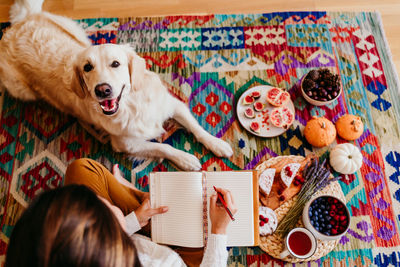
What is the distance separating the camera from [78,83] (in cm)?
162

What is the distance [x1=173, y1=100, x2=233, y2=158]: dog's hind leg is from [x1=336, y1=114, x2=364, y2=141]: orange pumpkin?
0.78 meters

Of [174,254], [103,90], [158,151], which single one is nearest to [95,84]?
[103,90]

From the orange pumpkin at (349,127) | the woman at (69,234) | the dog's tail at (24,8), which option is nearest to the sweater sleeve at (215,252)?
the woman at (69,234)

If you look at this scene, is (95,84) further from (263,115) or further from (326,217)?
(326,217)

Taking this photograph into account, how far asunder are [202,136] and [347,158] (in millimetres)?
962

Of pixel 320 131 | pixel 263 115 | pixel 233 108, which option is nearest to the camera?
pixel 320 131

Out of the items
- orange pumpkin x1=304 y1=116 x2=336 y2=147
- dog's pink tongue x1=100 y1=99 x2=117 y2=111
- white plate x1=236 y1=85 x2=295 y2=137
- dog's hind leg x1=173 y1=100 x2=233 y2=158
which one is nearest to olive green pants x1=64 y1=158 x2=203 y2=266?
dog's pink tongue x1=100 y1=99 x2=117 y2=111

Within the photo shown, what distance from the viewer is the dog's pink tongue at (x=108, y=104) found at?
1606mm

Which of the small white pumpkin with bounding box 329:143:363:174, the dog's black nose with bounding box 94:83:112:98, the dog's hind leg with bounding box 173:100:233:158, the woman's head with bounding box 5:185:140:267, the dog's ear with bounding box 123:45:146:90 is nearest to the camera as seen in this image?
the woman's head with bounding box 5:185:140:267

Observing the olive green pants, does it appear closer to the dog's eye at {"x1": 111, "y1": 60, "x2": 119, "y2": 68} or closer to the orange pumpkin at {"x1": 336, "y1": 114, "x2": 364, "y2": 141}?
the dog's eye at {"x1": 111, "y1": 60, "x2": 119, "y2": 68}

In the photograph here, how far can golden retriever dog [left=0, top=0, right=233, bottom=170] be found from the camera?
1531mm

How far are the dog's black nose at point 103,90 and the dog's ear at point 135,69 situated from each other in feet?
0.56

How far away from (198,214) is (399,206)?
1.41 meters

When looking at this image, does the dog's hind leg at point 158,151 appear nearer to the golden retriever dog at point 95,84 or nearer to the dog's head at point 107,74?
the golden retriever dog at point 95,84
